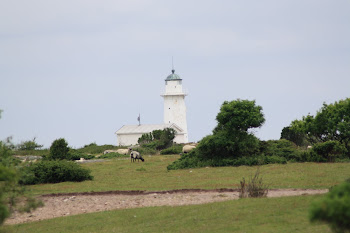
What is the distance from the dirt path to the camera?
75.4 ft

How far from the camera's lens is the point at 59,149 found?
43500mm

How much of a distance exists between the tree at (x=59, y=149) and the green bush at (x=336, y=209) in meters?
35.0

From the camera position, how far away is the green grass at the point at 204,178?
27.6 m

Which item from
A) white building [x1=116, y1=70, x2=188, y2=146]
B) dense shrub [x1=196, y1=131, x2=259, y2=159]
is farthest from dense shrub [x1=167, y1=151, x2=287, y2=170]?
white building [x1=116, y1=70, x2=188, y2=146]

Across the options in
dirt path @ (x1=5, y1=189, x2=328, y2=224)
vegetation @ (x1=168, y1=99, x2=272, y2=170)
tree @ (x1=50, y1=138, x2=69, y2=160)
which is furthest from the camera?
tree @ (x1=50, y1=138, x2=69, y2=160)

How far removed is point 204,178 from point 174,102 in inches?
2481

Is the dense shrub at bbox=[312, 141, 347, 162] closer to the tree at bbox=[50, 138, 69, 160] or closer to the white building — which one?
the tree at bbox=[50, 138, 69, 160]

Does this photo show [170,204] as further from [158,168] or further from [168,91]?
[168,91]

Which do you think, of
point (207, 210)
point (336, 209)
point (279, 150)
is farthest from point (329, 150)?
point (336, 209)

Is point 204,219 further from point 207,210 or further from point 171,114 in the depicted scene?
point 171,114

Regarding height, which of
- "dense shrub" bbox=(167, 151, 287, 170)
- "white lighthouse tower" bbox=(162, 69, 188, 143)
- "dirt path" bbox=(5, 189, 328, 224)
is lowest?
"dirt path" bbox=(5, 189, 328, 224)

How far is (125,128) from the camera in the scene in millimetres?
94188

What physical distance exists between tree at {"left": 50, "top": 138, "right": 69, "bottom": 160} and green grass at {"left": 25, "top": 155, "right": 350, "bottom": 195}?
551 cm

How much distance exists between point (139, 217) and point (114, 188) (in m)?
8.87
